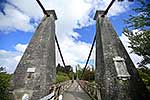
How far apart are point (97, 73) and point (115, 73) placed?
220 centimetres

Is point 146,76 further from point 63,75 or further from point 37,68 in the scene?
point 63,75

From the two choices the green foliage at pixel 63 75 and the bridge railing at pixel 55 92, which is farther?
the green foliage at pixel 63 75

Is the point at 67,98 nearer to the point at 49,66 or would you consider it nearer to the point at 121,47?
the point at 49,66

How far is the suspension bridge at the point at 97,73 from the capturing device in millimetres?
10141

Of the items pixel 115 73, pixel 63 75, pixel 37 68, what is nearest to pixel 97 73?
pixel 115 73

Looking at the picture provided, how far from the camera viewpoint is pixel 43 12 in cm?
1396

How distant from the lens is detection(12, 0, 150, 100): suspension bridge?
10141 millimetres

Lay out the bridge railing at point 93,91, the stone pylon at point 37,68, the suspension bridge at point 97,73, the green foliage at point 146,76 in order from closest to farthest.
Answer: the green foliage at point 146,76
the suspension bridge at point 97,73
the bridge railing at point 93,91
the stone pylon at point 37,68

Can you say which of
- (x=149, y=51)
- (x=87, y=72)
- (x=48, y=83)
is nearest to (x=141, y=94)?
(x=149, y=51)

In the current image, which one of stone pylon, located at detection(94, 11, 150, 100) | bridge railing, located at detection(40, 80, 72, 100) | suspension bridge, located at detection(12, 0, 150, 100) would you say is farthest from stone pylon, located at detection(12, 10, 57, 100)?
stone pylon, located at detection(94, 11, 150, 100)

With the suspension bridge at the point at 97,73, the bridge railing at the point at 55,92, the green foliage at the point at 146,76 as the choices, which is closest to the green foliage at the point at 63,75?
the suspension bridge at the point at 97,73

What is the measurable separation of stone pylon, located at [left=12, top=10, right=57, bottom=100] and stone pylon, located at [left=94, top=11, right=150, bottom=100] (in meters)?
2.67

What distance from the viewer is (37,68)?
11297 millimetres

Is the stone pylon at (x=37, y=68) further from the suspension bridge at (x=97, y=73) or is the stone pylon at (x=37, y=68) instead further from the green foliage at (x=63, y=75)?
the green foliage at (x=63, y=75)
